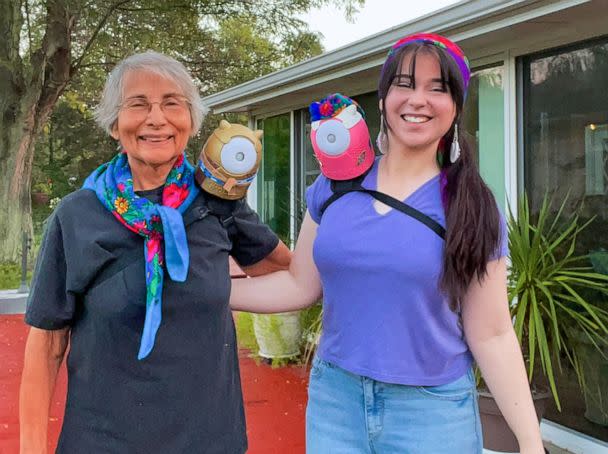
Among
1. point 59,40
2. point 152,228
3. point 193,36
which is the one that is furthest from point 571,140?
point 193,36

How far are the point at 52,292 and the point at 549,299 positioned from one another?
8.74ft

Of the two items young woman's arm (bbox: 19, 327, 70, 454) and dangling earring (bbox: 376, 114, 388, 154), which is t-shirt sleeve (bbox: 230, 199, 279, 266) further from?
Result: young woman's arm (bbox: 19, 327, 70, 454)

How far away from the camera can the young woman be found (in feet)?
4.99

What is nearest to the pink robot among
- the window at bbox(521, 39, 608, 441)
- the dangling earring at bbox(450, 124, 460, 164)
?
the dangling earring at bbox(450, 124, 460, 164)

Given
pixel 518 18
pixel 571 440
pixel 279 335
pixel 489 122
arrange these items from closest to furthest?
pixel 518 18 < pixel 571 440 < pixel 489 122 < pixel 279 335

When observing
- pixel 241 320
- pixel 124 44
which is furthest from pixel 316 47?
pixel 241 320

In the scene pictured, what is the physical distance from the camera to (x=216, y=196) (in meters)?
1.66

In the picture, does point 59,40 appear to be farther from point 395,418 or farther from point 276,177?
point 395,418

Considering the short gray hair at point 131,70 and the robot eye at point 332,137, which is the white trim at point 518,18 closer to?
the robot eye at point 332,137

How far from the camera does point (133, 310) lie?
1531mm

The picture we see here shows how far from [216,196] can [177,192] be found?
9 cm

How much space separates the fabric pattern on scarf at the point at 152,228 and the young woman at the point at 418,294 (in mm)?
328

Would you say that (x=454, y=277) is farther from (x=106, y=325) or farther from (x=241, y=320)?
(x=241, y=320)

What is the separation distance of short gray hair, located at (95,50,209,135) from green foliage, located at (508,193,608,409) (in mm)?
2342
